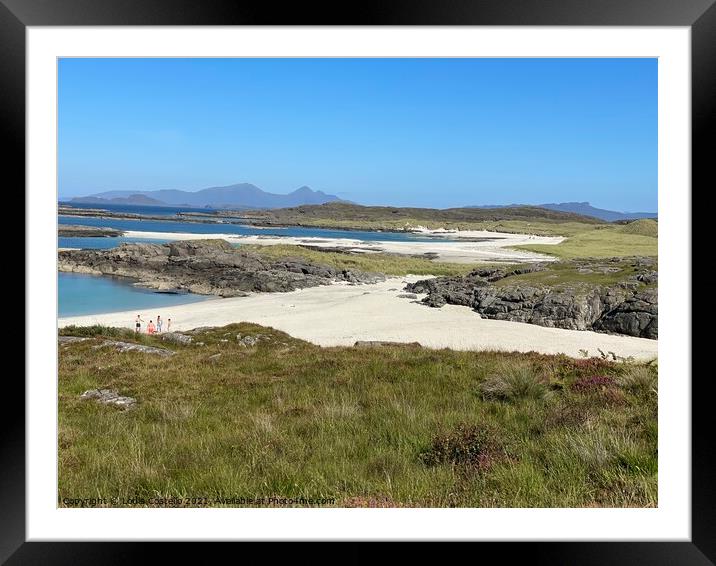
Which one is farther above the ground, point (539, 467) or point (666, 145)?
point (666, 145)

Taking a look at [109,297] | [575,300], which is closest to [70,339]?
[109,297]

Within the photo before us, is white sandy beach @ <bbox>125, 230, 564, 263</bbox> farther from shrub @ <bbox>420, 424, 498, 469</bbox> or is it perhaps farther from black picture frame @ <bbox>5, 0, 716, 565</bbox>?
black picture frame @ <bbox>5, 0, 716, 565</bbox>

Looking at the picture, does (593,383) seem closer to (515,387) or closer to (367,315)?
(515,387)

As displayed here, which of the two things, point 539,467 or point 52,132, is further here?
point 539,467

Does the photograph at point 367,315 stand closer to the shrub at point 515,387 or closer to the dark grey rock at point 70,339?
the shrub at point 515,387

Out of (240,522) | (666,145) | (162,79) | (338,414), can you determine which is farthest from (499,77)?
(240,522)

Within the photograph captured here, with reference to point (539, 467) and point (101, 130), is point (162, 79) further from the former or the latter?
point (539, 467)
